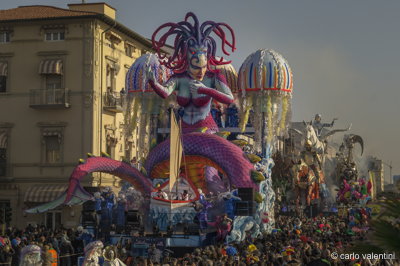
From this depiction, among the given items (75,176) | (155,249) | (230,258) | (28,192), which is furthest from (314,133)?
(230,258)

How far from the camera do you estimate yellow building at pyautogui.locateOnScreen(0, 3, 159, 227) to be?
39719 mm

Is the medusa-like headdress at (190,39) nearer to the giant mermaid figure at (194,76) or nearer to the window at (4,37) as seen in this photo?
the giant mermaid figure at (194,76)

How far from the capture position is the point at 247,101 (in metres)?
28.5

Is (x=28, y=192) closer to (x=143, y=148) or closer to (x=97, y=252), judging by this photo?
(x=143, y=148)

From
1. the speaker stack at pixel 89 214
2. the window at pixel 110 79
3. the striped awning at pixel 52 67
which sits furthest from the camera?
the window at pixel 110 79

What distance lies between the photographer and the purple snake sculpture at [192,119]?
26219 millimetres

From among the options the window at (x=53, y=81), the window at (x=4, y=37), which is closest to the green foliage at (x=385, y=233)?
the window at (x=53, y=81)

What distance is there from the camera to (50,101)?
40250 mm

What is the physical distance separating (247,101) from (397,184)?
20.9 metres

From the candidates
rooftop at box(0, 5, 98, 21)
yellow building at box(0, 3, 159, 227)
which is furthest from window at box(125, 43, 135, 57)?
rooftop at box(0, 5, 98, 21)

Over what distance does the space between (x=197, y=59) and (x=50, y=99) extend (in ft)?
49.5

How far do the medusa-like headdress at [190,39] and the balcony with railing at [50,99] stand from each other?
12179 mm

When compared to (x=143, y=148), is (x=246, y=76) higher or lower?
higher

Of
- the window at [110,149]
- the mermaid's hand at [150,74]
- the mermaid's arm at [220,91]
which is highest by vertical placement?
the mermaid's hand at [150,74]
